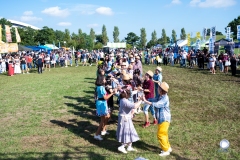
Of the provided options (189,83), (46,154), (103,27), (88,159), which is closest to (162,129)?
(88,159)

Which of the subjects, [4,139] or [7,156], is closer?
[7,156]

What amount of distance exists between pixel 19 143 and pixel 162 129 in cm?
A: 377

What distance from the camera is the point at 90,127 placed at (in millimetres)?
7223

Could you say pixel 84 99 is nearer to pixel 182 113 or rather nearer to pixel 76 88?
pixel 76 88

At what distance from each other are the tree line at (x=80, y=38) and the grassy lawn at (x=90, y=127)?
51.9m

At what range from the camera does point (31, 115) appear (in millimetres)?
8461

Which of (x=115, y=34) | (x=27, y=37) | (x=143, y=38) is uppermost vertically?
(x=115, y=34)

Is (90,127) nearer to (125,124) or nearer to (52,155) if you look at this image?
(52,155)

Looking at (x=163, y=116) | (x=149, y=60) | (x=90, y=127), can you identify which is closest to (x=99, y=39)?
(x=149, y=60)

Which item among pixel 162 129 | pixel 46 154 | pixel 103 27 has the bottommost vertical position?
pixel 46 154

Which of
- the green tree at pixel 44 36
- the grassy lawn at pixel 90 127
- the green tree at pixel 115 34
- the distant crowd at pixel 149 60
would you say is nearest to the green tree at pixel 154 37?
the green tree at pixel 115 34

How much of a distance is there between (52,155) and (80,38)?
71.4m

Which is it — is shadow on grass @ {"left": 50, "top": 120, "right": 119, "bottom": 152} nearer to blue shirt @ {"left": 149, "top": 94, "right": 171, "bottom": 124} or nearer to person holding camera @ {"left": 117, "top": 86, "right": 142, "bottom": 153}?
person holding camera @ {"left": 117, "top": 86, "right": 142, "bottom": 153}

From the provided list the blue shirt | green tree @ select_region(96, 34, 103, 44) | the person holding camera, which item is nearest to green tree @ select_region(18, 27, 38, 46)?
green tree @ select_region(96, 34, 103, 44)
